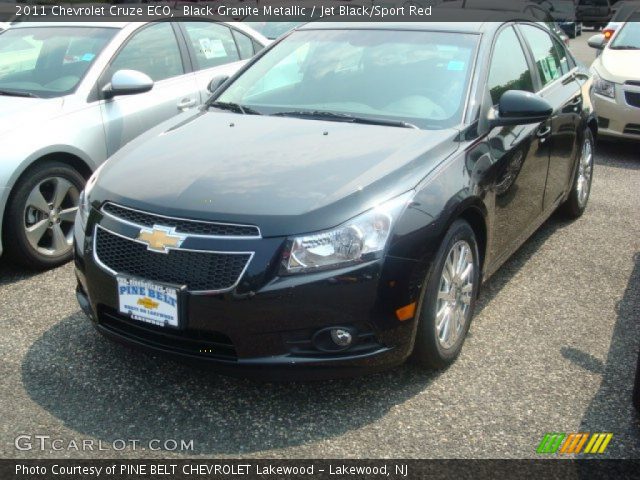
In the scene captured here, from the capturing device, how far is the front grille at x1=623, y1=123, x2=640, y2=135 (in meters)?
7.65

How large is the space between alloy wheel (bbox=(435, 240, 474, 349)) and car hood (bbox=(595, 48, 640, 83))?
534cm

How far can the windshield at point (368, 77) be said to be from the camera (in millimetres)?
3750

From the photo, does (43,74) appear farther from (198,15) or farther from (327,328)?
(327,328)

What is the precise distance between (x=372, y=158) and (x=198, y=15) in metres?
3.67

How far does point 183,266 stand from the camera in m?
2.85

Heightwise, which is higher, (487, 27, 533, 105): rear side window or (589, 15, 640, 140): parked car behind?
(487, 27, 533, 105): rear side window

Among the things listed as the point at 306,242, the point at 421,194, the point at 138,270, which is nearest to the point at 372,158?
the point at 421,194

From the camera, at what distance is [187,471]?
270 cm

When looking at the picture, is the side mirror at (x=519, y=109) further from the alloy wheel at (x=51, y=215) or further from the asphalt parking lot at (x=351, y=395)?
the alloy wheel at (x=51, y=215)

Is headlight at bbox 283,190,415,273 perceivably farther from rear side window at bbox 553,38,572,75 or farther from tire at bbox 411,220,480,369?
rear side window at bbox 553,38,572,75

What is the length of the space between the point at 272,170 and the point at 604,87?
5970 millimetres

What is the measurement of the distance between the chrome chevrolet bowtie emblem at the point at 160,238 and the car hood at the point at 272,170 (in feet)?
0.27

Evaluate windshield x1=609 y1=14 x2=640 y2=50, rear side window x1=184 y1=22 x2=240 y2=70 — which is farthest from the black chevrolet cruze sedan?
windshield x1=609 y1=14 x2=640 y2=50

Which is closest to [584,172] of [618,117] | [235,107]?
[618,117]
